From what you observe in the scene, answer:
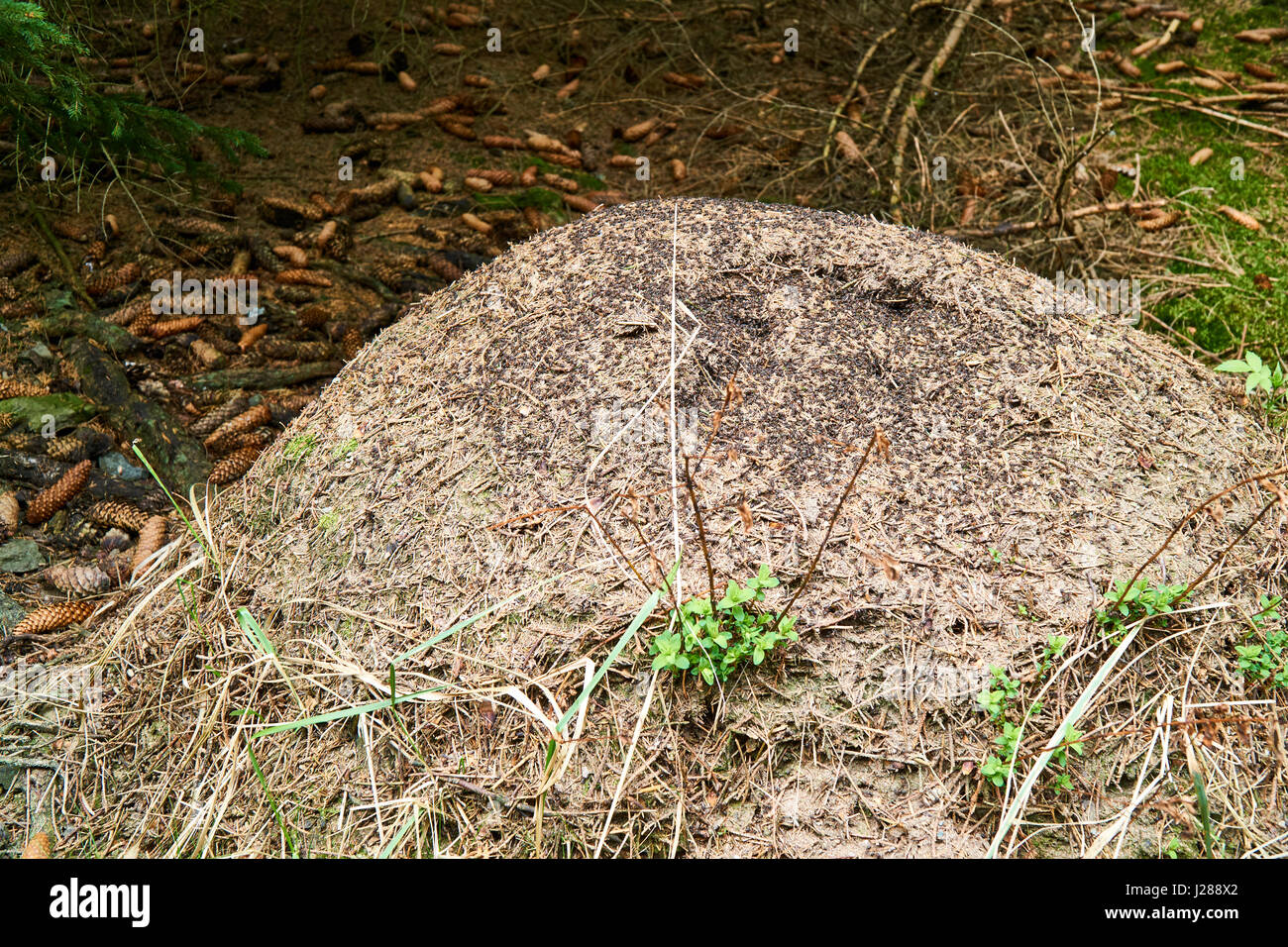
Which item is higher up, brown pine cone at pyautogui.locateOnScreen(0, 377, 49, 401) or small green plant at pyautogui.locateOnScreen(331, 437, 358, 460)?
small green plant at pyautogui.locateOnScreen(331, 437, 358, 460)

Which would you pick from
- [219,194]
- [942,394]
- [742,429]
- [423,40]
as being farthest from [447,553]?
[423,40]

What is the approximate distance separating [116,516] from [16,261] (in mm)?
1508

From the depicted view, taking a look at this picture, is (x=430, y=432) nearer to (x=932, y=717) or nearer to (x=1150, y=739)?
(x=932, y=717)

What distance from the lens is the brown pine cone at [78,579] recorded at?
2.96m

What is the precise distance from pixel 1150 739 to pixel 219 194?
446cm

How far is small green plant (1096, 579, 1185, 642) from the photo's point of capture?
1.95 m

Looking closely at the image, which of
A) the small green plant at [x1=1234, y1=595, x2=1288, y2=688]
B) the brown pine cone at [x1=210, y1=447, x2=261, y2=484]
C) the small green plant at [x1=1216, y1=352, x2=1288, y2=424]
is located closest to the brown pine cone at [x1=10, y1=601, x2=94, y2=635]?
the brown pine cone at [x1=210, y1=447, x2=261, y2=484]

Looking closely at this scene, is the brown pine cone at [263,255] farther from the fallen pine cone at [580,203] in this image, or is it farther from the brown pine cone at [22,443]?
the fallen pine cone at [580,203]

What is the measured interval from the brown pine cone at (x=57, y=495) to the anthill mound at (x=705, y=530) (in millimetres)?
893

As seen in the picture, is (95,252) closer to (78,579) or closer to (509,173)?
(78,579)

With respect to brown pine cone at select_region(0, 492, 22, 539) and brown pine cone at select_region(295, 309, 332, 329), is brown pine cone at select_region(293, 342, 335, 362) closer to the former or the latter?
brown pine cone at select_region(295, 309, 332, 329)

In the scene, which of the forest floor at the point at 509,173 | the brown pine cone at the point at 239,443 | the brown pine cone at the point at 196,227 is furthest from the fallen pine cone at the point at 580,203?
the brown pine cone at the point at 239,443

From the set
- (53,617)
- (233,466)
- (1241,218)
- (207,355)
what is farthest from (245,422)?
(1241,218)

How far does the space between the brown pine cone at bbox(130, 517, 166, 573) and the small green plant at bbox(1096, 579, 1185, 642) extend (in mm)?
2862
